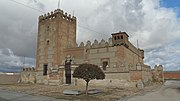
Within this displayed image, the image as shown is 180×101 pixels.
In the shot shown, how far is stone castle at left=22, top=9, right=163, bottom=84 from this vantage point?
27125 mm

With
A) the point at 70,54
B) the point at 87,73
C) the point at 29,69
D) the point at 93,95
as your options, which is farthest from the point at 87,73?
the point at 29,69

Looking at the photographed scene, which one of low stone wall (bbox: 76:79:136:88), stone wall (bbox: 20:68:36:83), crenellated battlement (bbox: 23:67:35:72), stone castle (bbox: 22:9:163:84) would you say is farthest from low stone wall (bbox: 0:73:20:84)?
low stone wall (bbox: 76:79:136:88)

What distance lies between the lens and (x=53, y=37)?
37.7 metres

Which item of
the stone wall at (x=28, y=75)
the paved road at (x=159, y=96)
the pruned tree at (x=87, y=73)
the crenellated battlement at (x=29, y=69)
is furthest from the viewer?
the crenellated battlement at (x=29, y=69)

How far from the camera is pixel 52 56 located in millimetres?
37312

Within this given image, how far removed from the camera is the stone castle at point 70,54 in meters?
27.1

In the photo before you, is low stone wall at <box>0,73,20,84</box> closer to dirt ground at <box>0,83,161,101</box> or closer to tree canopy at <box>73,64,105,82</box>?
dirt ground at <box>0,83,161,101</box>

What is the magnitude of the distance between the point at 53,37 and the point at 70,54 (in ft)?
17.8

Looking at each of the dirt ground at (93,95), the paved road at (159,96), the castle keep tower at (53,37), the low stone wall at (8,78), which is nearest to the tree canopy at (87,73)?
the dirt ground at (93,95)

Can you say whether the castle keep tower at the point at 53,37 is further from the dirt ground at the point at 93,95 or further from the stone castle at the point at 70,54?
the dirt ground at the point at 93,95

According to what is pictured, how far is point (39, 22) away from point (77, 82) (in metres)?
19.5

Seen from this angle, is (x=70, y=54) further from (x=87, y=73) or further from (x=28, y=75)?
(x=87, y=73)

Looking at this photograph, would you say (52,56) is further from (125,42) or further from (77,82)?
(125,42)

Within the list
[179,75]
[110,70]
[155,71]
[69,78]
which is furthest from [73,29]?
A: [179,75]
